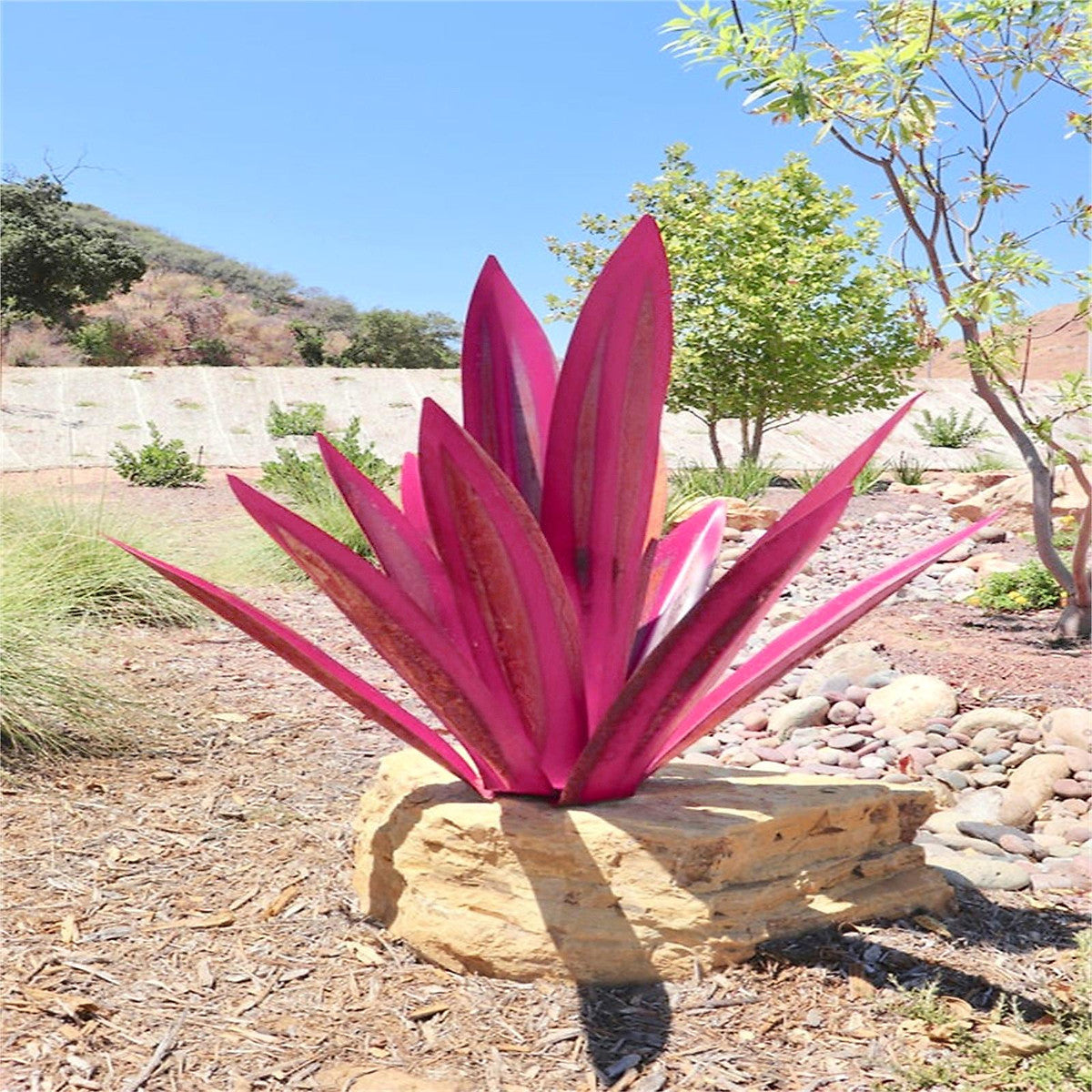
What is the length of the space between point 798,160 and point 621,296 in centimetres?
1288

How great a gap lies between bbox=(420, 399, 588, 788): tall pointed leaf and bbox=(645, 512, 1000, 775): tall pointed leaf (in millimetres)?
233

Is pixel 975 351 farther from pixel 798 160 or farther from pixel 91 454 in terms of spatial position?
pixel 91 454

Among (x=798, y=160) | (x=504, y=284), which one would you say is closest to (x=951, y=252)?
(x=504, y=284)

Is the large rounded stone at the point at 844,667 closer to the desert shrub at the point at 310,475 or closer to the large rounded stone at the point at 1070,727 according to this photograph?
the large rounded stone at the point at 1070,727

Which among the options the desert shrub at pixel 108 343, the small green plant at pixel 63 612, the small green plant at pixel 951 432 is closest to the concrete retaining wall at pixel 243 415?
the small green plant at pixel 951 432

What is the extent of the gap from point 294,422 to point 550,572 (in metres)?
14.1

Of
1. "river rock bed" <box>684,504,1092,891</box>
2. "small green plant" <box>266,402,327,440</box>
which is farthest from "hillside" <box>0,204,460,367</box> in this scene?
"river rock bed" <box>684,504,1092,891</box>

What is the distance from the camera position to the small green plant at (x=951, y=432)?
16.3m

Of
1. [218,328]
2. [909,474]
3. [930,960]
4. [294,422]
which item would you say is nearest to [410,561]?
[930,960]

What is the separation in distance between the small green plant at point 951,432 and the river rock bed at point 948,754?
11978 millimetres

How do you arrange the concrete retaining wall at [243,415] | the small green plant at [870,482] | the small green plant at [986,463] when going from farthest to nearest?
the concrete retaining wall at [243,415], the small green plant at [986,463], the small green plant at [870,482]

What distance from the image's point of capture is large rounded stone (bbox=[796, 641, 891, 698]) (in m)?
4.64

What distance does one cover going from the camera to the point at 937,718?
4125mm

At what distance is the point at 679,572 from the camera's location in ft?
8.25
